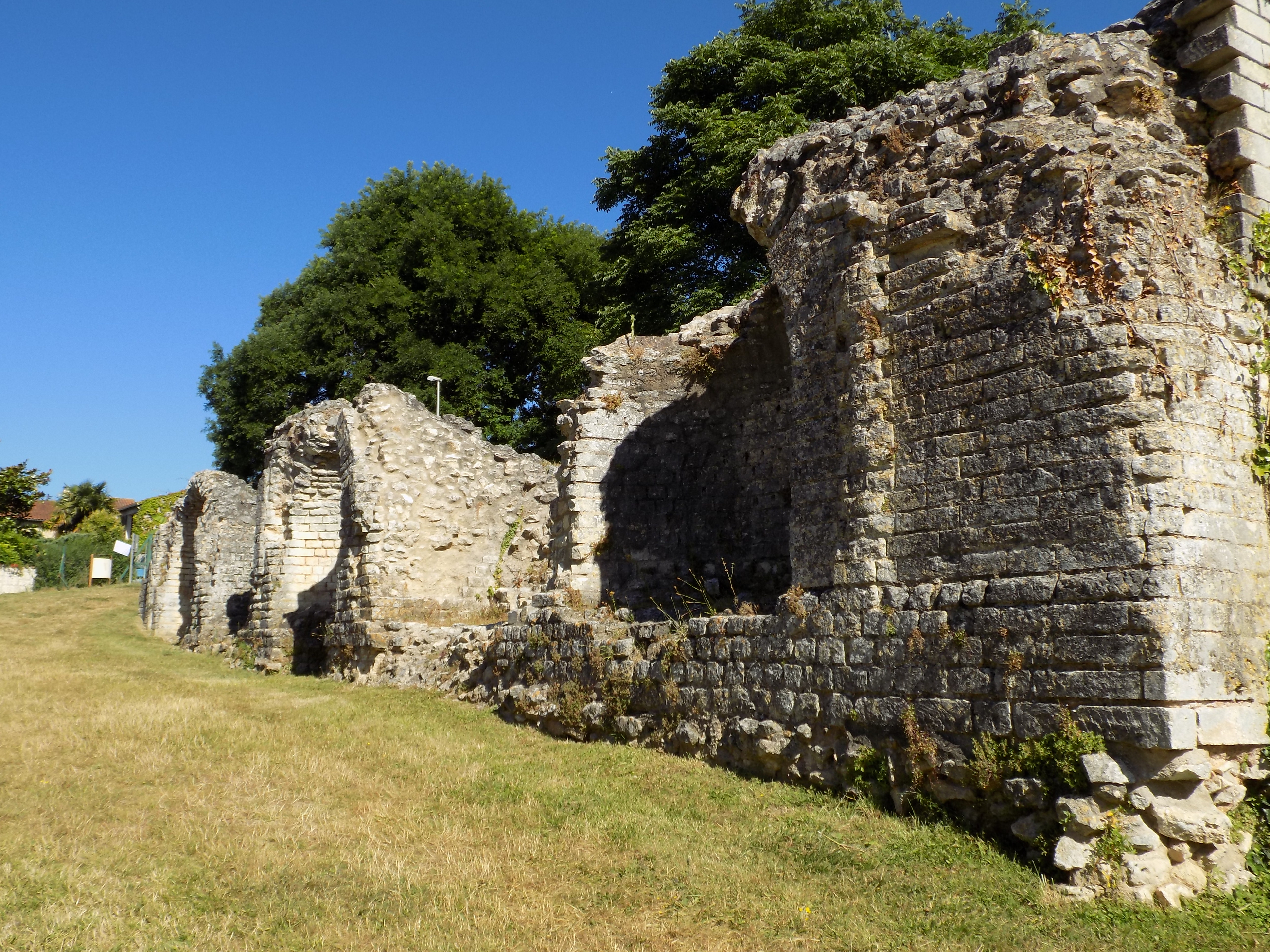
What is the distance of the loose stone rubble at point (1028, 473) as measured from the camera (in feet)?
16.3

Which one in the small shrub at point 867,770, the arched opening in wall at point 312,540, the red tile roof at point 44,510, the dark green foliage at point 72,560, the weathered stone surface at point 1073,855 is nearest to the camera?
the weathered stone surface at point 1073,855

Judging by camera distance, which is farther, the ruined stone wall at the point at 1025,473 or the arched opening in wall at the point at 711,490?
the arched opening in wall at the point at 711,490

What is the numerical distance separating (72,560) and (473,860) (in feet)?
130

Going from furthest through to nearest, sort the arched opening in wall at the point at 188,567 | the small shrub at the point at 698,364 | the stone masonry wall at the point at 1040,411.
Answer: the arched opening in wall at the point at 188,567
the small shrub at the point at 698,364
the stone masonry wall at the point at 1040,411

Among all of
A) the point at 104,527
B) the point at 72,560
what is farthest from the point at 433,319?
the point at 104,527

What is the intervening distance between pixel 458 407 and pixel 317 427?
8.75 metres

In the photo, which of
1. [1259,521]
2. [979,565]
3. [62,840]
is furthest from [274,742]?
[1259,521]

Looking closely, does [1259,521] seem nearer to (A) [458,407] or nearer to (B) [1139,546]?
(B) [1139,546]

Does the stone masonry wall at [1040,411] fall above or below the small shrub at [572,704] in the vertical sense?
above

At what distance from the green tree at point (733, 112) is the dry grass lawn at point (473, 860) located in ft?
39.9

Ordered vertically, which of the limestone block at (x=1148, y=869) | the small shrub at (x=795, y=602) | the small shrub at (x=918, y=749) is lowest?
the limestone block at (x=1148, y=869)

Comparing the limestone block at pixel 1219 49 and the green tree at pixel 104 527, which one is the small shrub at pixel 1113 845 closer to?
the limestone block at pixel 1219 49

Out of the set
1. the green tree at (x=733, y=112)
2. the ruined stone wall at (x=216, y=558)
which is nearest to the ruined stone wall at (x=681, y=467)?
the green tree at (x=733, y=112)

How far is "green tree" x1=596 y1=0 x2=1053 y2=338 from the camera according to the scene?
Answer: 17719 mm
